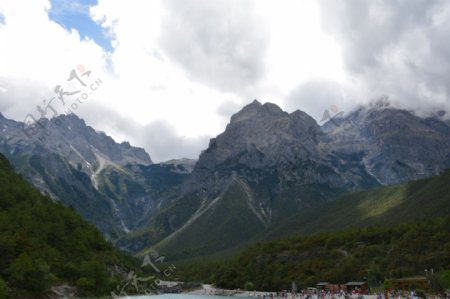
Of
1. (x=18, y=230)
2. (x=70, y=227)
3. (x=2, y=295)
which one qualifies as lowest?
(x=2, y=295)

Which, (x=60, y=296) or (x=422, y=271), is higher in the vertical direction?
(x=422, y=271)

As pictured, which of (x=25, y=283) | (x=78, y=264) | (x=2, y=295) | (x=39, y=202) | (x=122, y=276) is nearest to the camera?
(x=2, y=295)

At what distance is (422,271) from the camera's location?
195 m

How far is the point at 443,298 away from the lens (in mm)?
137500

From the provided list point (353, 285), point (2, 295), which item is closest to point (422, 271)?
point (353, 285)

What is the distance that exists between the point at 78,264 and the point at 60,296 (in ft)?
72.2

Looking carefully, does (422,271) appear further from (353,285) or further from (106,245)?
(106,245)

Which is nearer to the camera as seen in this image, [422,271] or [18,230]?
[18,230]

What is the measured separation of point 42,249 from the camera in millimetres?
138125

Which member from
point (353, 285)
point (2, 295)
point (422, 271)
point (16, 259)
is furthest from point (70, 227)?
point (422, 271)

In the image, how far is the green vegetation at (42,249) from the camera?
115875mm

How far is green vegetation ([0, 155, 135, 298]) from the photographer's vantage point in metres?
116

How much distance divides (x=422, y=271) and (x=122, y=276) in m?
105

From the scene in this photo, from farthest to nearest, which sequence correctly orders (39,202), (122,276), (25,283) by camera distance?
(122,276) → (39,202) → (25,283)
